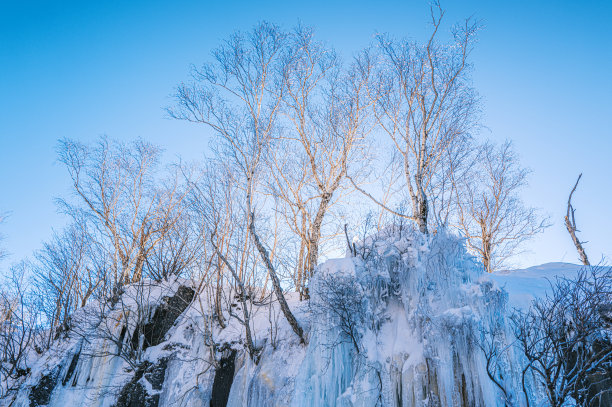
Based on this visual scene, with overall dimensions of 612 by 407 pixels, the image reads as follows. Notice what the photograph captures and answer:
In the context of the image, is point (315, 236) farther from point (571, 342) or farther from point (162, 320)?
point (571, 342)

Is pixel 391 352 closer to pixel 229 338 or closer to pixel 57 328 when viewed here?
pixel 229 338

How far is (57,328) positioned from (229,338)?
574 cm

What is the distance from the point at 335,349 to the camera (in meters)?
6.15

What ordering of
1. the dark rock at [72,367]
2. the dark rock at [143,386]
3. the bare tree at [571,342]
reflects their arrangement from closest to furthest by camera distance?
the bare tree at [571,342]
the dark rock at [143,386]
the dark rock at [72,367]

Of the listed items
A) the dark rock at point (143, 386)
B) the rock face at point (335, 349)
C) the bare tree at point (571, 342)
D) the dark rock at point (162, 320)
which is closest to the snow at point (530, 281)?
the bare tree at point (571, 342)

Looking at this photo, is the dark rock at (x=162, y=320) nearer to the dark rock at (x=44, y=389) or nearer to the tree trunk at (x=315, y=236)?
the dark rock at (x=44, y=389)

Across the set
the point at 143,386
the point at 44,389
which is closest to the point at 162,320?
the point at 143,386

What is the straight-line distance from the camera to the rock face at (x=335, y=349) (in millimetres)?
5176

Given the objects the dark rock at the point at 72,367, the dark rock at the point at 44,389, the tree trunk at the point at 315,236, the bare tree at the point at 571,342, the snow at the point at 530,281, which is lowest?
the dark rock at the point at 44,389

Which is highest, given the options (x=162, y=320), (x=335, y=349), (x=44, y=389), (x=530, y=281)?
(x=530, y=281)

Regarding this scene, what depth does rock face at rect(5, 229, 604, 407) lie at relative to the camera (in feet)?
17.0

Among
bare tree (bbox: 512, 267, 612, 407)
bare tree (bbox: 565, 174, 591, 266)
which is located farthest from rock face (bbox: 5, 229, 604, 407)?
bare tree (bbox: 565, 174, 591, 266)

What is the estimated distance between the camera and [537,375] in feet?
16.5

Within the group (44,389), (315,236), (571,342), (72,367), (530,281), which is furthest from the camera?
(315,236)
